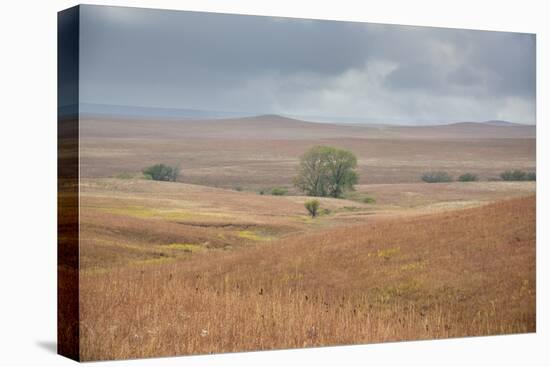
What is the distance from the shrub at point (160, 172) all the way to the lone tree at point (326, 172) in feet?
6.37

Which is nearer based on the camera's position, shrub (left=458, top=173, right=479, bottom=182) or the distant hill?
the distant hill

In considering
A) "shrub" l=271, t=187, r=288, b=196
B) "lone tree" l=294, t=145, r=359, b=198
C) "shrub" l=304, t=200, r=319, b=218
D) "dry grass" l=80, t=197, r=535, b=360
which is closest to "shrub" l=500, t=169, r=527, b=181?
"dry grass" l=80, t=197, r=535, b=360

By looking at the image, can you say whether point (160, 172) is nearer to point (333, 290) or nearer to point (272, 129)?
point (272, 129)

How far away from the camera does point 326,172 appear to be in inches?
618

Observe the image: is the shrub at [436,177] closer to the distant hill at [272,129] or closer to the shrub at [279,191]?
the distant hill at [272,129]

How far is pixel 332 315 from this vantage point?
51.1ft

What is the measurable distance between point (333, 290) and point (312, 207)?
126 centimetres

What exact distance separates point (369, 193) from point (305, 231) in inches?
46.0

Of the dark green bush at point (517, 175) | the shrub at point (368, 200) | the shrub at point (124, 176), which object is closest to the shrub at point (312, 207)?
the shrub at point (368, 200)

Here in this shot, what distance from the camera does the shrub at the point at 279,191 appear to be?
1555cm

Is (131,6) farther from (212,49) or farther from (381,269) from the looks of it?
(381,269)

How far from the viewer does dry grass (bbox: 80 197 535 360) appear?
14359 mm

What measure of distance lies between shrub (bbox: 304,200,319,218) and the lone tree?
12 cm

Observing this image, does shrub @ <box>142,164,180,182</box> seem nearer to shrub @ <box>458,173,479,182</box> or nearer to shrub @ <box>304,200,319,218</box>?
shrub @ <box>304,200,319,218</box>
